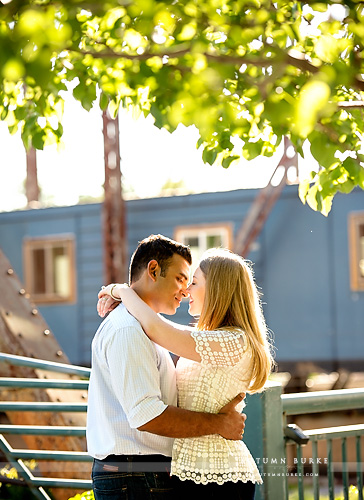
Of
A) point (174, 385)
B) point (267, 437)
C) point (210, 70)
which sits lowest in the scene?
point (267, 437)

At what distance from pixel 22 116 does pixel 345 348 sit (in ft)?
31.8

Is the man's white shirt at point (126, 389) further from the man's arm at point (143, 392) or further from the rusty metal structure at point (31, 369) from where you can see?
the rusty metal structure at point (31, 369)

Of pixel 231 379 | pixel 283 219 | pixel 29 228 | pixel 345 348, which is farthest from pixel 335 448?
pixel 231 379

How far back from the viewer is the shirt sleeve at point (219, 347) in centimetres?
273

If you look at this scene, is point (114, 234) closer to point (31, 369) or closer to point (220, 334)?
point (31, 369)

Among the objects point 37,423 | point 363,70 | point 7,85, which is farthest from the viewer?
point 37,423

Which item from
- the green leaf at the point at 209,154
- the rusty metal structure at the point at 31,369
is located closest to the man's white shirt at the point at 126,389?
the green leaf at the point at 209,154

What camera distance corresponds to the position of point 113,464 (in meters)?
2.72

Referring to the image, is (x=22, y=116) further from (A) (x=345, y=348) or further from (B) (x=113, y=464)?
(A) (x=345, y=348)

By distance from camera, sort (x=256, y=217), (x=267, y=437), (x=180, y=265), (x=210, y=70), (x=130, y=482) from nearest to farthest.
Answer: (x=210, y=70) < (x=130, y=482) < (x=180, y=265) < (x=267, y=437) < (x=256, y=217)

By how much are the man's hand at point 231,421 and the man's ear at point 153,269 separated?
535mm

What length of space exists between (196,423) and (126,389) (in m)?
0.28

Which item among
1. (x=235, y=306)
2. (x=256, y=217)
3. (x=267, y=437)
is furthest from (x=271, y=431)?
(x=256, y=217)

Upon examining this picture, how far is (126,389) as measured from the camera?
103 inches
